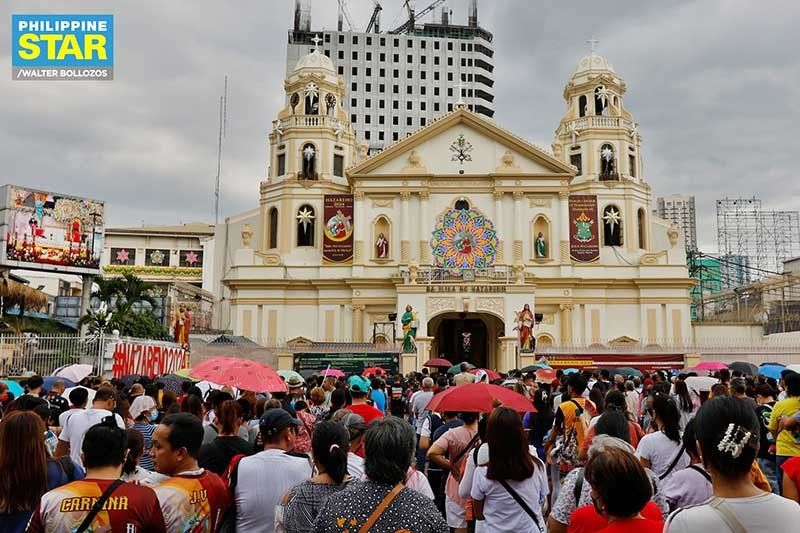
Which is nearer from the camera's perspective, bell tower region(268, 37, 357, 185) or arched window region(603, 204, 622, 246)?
arched window region(603, 204, 622, 246)

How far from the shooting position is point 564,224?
4200 cm

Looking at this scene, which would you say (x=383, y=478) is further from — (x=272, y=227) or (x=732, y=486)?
(x=272, y=227)

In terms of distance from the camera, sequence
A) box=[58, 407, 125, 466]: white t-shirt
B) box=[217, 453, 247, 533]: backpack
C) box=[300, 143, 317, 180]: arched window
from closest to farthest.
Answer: box=[217, 453, 247, 533]: backpack → box=[58, 407, 125, 466]: white t-shirt → box=[300, 143, 317, 180]: arched window

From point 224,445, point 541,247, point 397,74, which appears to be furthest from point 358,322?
point 397,74

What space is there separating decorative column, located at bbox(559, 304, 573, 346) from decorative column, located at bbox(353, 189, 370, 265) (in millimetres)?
11626

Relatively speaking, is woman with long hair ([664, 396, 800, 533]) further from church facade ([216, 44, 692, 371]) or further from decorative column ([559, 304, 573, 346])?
decorative column ([559, 304, 573, 346])

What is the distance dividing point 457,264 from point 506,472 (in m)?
36.3

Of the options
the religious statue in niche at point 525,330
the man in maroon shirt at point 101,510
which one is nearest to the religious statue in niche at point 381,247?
the religious statue in niche at point 525,330

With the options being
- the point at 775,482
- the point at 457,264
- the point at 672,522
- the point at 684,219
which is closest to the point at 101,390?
the point at 672,522

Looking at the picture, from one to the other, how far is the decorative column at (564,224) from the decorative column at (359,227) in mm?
10969

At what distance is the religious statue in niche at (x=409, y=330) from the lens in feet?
117

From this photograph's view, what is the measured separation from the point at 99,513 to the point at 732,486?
10.2 feet

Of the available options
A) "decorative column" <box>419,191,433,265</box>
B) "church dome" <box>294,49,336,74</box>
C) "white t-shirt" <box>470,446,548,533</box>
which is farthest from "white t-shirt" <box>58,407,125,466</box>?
"church dome" <box>294,49,336,74</box>

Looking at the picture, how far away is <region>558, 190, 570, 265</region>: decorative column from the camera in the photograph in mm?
41969
